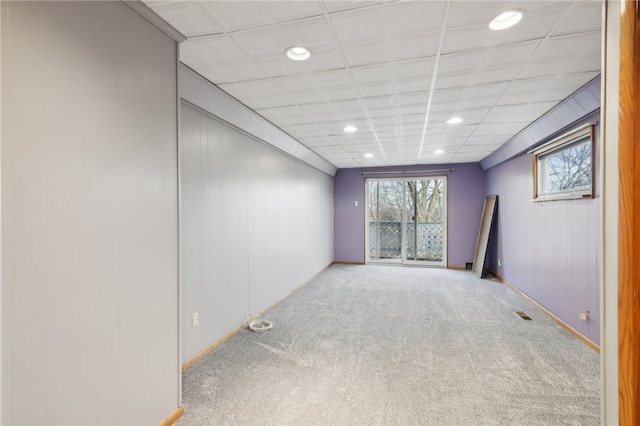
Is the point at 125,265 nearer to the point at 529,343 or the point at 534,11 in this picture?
the point at 534,11

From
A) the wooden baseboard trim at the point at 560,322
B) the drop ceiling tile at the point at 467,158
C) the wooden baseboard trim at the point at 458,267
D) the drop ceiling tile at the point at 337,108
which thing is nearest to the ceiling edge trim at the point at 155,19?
the drop ceiling tile at the point at 337,108

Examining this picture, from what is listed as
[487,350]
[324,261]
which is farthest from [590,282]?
[324,261]

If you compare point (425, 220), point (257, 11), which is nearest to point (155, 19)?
point (257, 11)

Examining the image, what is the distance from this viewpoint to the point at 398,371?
2348 mm

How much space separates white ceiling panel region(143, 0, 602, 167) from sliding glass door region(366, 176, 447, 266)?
332 centimetres

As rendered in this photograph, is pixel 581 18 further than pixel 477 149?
No

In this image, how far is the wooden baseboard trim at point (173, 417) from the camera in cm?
173

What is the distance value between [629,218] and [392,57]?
1.70 metres

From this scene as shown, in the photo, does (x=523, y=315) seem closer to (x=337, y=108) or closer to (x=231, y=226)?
(x=337, y=108)

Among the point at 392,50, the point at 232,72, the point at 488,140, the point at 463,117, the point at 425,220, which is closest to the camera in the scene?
the point at 392,50

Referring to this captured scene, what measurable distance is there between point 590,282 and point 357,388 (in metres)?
2.44

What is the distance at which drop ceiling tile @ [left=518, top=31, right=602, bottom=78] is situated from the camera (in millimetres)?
1861

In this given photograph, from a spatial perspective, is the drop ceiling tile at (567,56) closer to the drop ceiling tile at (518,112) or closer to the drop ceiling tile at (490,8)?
the drop ceiling tile at (490,8)

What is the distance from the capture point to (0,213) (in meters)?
1.01
